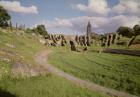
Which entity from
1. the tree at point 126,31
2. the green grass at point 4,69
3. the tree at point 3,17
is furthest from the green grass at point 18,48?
the tree at point 126,31

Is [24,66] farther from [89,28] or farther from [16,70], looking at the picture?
[89,28]

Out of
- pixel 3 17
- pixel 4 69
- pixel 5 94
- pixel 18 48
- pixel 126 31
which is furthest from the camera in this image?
pixel 126 31

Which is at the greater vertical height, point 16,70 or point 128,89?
point 16,70

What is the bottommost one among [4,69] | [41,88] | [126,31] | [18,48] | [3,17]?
[41,88]

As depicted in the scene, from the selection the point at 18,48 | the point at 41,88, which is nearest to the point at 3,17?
the point at 18,48

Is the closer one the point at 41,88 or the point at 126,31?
the point at 41,88

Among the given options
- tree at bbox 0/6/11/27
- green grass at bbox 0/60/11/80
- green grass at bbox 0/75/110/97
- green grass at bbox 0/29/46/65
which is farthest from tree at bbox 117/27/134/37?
green grass at bbox 0/75/110/97

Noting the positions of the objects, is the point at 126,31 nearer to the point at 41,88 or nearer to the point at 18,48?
the point at 18,48

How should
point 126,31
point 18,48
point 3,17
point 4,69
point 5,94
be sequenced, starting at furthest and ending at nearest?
point 126,31
point 3,17
point 18,48
point 4,69
point 5,94

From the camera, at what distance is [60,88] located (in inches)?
870

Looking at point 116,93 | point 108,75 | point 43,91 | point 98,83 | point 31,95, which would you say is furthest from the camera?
point 108,75

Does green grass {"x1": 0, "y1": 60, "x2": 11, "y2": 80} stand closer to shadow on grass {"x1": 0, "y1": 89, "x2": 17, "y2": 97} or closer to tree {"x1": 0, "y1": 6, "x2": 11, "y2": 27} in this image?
shadow on grass {"x1": 0, "y1": 89, "x2": 17, "y2": 97}

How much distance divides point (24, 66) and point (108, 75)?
1212 cm

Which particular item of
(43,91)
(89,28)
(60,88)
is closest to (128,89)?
(60,88)
